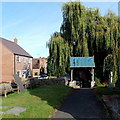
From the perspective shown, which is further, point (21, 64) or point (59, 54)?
point (21, 64)

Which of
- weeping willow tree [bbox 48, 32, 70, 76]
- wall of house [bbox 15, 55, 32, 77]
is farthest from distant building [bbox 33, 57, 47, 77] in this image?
weeping willow tree [bbox 48, 32, 70, 76]

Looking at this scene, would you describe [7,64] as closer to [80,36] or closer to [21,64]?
[21,64]

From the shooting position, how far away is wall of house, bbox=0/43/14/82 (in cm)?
3225

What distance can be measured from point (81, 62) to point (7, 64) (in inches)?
580

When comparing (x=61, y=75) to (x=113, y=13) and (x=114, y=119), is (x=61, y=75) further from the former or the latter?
(x=114, y=119)

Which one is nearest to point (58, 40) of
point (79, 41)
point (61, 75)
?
point (79, 41)

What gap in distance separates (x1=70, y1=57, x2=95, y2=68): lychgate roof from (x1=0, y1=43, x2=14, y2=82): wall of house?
12.7 m

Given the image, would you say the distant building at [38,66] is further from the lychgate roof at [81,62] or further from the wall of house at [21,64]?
the lychgate roof at [81,62]

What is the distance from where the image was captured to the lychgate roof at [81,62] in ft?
77.2

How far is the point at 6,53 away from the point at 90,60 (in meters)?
15.5

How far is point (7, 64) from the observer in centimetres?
3266

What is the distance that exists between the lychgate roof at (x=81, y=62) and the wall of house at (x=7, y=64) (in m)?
12.7

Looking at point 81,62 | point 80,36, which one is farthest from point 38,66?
point 81,62

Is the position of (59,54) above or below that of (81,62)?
above
